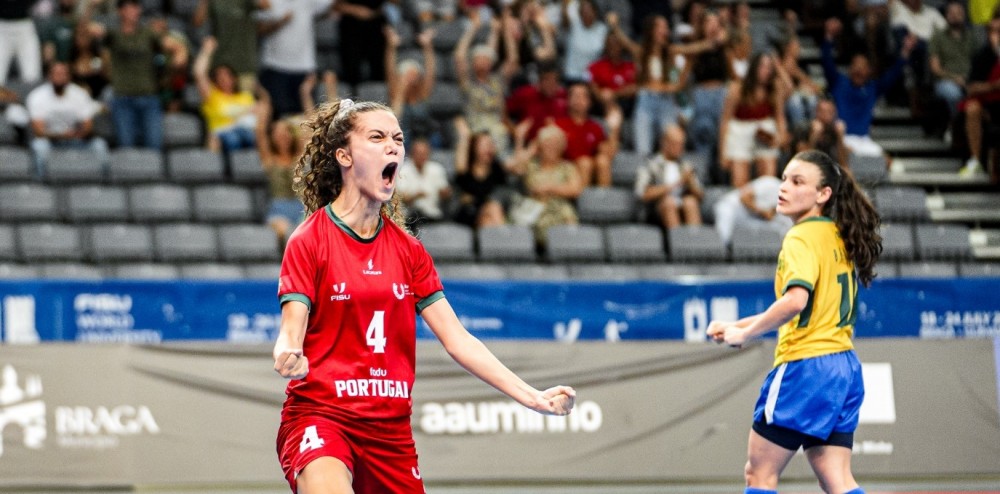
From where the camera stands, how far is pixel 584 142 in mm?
13594

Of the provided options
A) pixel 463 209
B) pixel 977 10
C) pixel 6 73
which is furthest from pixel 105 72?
pixel 977 10

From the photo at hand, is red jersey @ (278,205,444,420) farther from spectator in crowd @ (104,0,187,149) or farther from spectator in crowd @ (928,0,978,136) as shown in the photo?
spectator in crowd @ (928,0,978,136)

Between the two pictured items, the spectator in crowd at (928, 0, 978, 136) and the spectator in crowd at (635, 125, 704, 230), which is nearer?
the spectator in crowd at (635, 125, 704, 230)

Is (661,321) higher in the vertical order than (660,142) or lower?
lower

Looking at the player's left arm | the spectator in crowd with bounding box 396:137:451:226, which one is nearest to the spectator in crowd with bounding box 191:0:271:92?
the spectator in crowd with bounding box 396:137:451:226

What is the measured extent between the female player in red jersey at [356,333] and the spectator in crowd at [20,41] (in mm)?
10035

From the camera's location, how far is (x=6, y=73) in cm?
1354

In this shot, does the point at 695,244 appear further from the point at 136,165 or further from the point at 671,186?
the point at 136,165

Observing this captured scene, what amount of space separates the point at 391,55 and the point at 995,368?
23.5 ft

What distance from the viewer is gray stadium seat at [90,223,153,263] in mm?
11836

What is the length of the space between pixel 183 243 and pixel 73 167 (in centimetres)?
152

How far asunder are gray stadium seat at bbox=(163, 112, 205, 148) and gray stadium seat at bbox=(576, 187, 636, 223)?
4.11m

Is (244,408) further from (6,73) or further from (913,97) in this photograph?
(913,97)

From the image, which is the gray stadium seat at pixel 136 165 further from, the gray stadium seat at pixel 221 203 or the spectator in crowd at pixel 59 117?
the gray stadium seat at pixel 221 203
